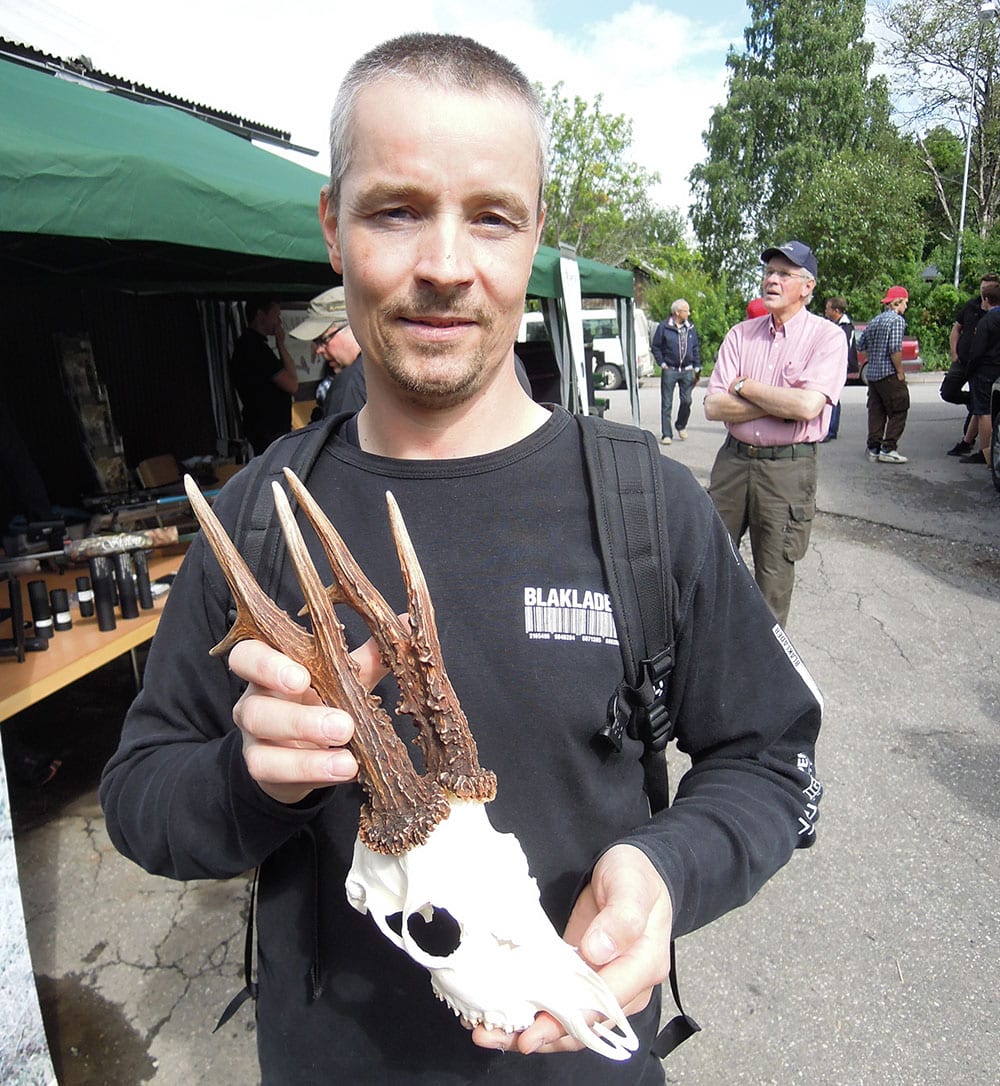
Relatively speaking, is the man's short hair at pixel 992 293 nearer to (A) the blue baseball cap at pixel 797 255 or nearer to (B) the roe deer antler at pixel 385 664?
(A) the blue baseball cap at pixel 797 255

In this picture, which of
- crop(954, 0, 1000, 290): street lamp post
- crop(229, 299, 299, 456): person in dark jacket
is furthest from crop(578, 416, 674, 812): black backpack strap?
crop(954, 0, 1000, 290): street lamp post

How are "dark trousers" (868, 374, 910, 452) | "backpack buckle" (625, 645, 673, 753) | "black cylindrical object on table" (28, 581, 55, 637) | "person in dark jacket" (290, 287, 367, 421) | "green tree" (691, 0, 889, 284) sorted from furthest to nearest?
1. "green tree" (691, 0, 889, 284)
2. "dark trousers" (868, 374, 910, 452)
3. "person in dark jacket" (290, 287, 367, 421)
4. "black cylindrical object on table" (28, 581, 55, 637)
5. "backpack buckle" (625, 645, 673, 753)

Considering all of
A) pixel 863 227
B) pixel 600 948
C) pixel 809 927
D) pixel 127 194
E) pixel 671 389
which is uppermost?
pixel 863 227

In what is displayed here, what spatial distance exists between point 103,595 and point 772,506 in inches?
156

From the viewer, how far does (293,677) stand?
2.91 ft

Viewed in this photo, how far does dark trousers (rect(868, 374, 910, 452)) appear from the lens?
1042 centimetres

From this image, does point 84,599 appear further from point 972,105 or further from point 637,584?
point 972,105

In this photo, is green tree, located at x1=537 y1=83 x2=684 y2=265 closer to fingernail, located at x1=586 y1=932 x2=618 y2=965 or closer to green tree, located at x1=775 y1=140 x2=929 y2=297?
green tree, located at x1=775 y1=140 x2=929 y2=297

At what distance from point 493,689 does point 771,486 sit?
13.8 feet

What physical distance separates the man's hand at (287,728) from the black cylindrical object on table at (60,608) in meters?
3.01

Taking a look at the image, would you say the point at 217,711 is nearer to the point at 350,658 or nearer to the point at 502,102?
the point at 350,658

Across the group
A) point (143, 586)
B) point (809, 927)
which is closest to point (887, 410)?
point (809, 927)

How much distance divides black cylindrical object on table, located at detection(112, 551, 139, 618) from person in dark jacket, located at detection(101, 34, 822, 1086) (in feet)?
8.47

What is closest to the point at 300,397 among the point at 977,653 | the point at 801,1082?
the point at 977,653
